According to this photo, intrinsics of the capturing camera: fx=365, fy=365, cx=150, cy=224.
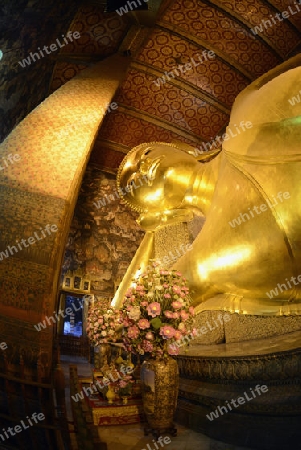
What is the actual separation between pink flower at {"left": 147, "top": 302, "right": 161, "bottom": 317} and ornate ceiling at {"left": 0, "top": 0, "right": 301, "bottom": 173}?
3.60 m

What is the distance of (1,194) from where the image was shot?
142 inches

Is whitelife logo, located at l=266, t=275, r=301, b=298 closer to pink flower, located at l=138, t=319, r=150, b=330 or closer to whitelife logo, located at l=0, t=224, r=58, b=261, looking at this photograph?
pink flower, located at l=138, t=319, r=150, b=330

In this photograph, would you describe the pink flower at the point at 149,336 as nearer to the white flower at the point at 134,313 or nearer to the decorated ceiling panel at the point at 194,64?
the white flower at the point at 134,313

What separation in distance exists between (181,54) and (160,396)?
445cm

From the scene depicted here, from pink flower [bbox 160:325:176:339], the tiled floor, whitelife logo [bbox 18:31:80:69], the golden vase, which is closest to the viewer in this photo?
the tiled floor

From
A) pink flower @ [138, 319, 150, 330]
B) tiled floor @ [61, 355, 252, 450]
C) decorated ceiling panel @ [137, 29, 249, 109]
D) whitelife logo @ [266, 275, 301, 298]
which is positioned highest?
decorated ceiling panel @ [137, 29, 249, 109]

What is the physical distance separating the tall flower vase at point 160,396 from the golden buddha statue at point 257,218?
1.93ft

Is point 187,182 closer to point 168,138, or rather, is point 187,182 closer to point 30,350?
point 30,350

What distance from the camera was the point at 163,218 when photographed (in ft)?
12.3

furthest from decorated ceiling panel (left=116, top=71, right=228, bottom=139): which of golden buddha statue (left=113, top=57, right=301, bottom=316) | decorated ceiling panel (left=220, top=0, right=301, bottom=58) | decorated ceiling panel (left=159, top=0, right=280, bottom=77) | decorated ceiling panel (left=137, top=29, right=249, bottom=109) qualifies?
golden buddha statue (left=113, top=57, right=301, bottom=316)

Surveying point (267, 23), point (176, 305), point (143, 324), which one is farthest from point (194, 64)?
point (143, 324)

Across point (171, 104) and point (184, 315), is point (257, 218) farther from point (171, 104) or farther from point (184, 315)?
point (171, 104)

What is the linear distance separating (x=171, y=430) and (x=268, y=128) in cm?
191

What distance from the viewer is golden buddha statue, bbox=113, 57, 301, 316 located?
213cm
